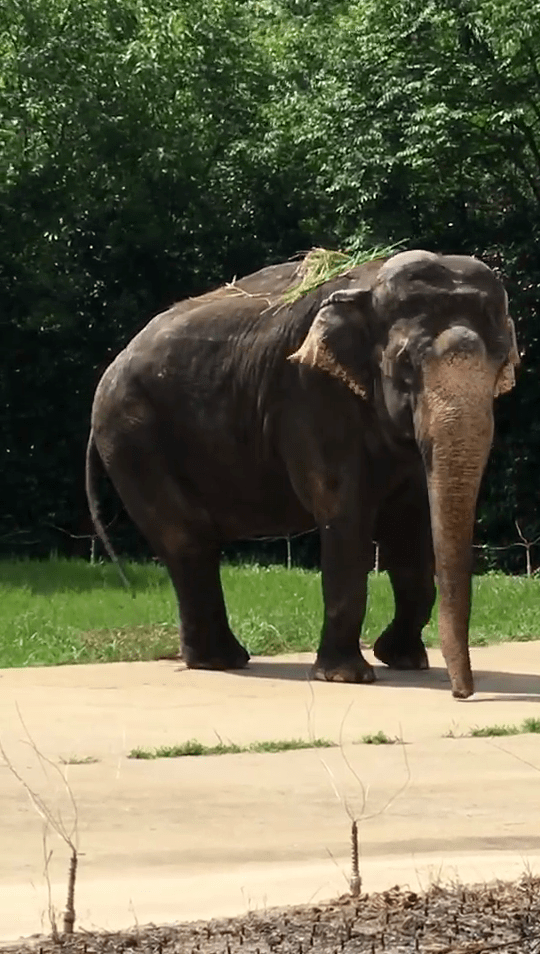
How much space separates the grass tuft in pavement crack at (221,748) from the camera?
962 cm

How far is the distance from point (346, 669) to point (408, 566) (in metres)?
1.25

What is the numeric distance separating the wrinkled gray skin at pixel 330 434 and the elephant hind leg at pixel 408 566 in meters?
0.01

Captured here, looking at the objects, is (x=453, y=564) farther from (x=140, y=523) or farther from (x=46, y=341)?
(x=46, y=341)

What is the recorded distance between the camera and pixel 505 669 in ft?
46.3

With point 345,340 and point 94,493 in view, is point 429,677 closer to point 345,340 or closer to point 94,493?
point 345,340

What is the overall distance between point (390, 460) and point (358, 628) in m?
1.13

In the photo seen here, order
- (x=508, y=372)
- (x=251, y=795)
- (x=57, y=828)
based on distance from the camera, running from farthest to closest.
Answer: (x=508, y=372), (x=251, y=795), (x=57, y=828)

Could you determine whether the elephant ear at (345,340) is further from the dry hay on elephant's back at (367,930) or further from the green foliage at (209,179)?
the green foliage at (209,179)

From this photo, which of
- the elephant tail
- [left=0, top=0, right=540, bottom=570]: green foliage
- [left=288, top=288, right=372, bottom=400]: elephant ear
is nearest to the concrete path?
[left=288, top=288, right=372, bottom=400]: elephant ear

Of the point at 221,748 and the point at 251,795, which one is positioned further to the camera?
the point at 221,748

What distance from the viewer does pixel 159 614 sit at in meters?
17.9

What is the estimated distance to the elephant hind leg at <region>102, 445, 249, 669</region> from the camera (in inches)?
581

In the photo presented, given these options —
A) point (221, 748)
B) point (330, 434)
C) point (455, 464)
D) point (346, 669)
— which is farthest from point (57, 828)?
point (330, 434)

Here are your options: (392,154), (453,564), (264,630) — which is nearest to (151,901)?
(453,564)
